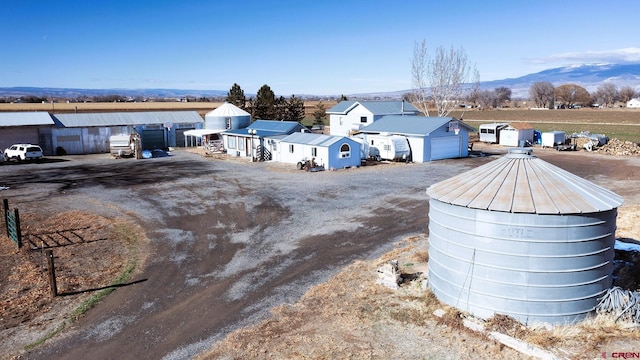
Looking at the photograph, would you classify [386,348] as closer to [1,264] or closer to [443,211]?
[443,211]

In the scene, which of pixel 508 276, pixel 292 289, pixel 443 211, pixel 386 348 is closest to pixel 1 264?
pixel 292 289

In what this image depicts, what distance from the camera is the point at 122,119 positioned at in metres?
51.2

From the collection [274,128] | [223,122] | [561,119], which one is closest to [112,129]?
[223,122]

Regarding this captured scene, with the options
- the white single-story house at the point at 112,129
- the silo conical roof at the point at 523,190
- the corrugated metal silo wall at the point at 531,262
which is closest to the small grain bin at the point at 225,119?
the white single-story house at the point at 112,129

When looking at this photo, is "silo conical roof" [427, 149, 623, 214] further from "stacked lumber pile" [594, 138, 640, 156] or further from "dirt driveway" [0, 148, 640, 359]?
"stacked lumber pile" [594, 138, 640, 156]

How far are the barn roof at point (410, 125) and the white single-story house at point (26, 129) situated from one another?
3162 centimetres

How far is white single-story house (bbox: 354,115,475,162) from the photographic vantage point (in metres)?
40.8

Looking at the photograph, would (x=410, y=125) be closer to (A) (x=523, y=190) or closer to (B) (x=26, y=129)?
(A) (x=523, y=190)

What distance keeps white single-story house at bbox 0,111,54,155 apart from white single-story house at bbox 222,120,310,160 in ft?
57.1

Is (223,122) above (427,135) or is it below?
above

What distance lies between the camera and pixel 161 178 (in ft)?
109

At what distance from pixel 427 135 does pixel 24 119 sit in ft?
128

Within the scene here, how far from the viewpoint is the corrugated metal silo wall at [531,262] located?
10977 mm

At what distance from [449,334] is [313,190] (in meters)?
18.1
